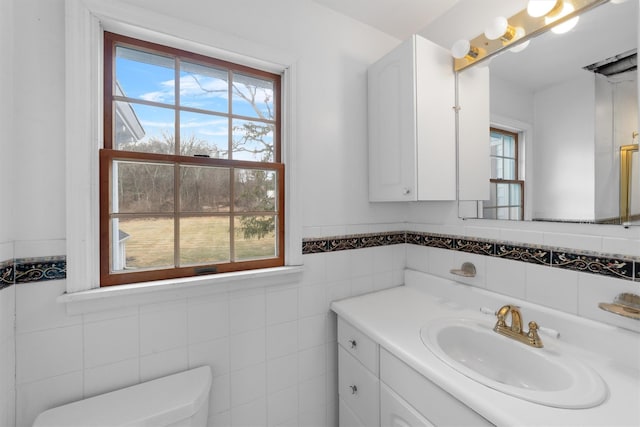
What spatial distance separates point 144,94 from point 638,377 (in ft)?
6.68

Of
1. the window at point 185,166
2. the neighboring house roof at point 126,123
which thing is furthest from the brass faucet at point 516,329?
the neighboring house roof at point 126,123

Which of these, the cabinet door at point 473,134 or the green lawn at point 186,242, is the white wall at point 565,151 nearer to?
the cabinet door at point 473,134

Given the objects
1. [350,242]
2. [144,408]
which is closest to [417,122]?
[350,242]

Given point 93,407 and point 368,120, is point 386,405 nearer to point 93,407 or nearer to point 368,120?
point 93,407

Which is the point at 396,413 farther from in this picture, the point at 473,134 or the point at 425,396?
the point at 473,134

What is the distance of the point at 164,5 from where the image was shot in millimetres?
1060

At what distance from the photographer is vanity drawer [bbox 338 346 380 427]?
3.54 ft

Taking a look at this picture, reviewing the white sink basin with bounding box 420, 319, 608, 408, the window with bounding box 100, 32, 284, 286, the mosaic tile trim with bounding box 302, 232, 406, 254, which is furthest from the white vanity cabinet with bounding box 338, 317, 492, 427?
the window with bounding box 100, 32, 284, 286

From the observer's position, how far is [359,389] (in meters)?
1.18

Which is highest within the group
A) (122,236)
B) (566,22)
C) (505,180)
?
(566,22)

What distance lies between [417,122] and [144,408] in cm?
162

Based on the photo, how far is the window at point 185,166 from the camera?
1.05 m

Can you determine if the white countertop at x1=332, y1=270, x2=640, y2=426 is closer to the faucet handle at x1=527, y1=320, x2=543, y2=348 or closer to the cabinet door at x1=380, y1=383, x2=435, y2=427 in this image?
the faucet handle at x1=527, y1=320, x2=543, y2=348

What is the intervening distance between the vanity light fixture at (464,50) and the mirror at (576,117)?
10cm
